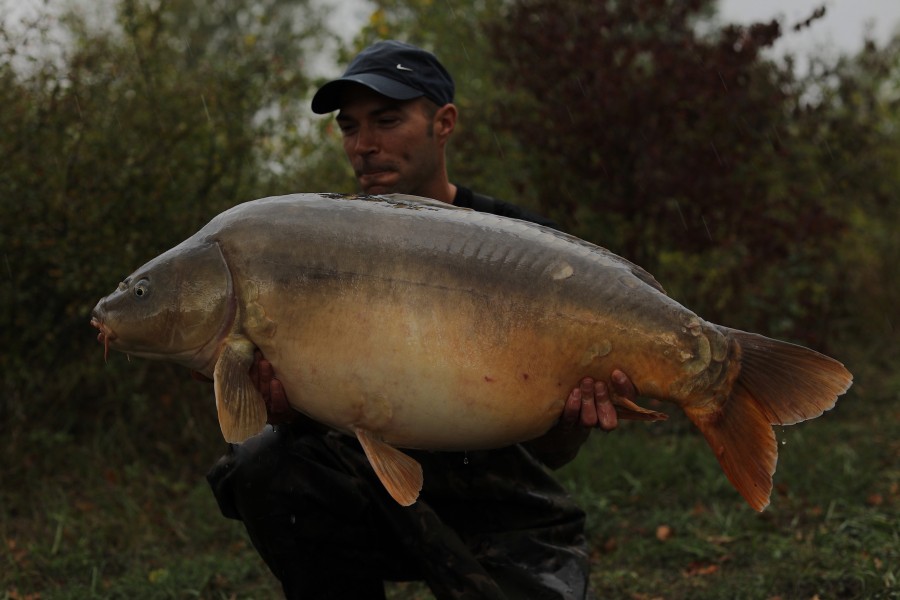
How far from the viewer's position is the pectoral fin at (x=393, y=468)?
1.87 meters

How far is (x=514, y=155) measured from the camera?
16.6ft

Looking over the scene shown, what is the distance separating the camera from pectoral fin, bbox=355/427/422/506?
73.5 inches

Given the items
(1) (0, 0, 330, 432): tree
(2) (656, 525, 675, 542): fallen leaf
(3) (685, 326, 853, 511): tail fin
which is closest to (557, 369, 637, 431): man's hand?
(3) (685, 326, 853, 511): tail fin

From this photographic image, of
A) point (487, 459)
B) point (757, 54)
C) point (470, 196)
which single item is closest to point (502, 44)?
point (757, 54)

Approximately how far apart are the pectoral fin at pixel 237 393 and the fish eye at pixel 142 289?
188mm

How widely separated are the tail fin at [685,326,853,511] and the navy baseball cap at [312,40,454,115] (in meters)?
1.13

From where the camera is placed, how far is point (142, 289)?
1.91 m

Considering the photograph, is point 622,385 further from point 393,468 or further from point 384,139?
point 384,139

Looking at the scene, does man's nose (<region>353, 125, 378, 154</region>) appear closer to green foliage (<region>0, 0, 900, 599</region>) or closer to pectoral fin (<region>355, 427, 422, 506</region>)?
pectoral fin (<region>355, 427, 422, 506</region>)

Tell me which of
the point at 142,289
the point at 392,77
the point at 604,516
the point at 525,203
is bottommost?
the point at 604,516

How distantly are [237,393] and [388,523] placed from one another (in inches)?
24.4

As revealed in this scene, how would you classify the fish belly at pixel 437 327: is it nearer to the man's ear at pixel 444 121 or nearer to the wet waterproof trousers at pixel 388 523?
the wet waterproof trousers at pixel 388 523

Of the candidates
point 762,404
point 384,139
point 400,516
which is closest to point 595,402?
point 762,404

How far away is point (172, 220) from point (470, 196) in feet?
6.00
